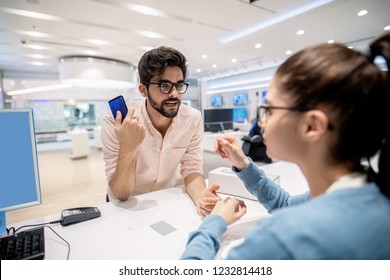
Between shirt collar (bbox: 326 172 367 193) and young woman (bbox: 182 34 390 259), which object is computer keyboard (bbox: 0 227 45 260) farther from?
shirt collar (bbox: 326 172 367 193)

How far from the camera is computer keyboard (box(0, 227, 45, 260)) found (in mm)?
680

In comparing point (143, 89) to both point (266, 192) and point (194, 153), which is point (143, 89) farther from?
point (266, 192)

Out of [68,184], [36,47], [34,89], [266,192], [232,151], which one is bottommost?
[68,184]

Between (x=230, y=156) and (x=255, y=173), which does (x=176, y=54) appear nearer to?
(x=230, y=156)

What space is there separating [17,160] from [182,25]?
13.7ft

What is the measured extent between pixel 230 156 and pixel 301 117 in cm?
50

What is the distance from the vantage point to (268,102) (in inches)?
23.6

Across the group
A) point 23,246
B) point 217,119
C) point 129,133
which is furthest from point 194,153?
point 217,119

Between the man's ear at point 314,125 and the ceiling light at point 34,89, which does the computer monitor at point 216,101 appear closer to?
the ceiling light at point 34,89

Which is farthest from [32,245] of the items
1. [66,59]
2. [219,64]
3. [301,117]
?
[219,64]

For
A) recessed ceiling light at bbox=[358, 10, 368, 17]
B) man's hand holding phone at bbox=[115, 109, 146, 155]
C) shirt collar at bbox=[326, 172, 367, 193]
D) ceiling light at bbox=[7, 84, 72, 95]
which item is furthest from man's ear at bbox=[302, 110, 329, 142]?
ceiling light at bbox=[7, 84, 72, 95]

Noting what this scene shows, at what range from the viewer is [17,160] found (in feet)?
2.58

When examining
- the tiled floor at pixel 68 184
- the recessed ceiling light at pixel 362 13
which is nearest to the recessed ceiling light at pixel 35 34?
the tiled floor at pixel 68 184

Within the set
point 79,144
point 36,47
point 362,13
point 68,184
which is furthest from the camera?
point 79,144
